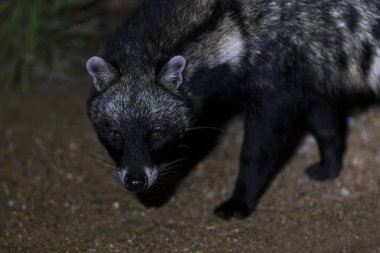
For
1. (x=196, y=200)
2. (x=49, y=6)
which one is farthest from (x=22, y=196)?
(x=49, y=6)

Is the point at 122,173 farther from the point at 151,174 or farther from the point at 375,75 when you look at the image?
the point at 375,75

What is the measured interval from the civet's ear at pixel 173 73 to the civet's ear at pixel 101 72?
0.36 metres

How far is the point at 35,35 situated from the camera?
8836mm

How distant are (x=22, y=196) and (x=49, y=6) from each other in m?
3.17

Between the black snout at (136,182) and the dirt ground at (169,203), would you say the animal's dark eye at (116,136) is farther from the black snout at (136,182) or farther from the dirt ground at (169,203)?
the dirt ground at (169,203)

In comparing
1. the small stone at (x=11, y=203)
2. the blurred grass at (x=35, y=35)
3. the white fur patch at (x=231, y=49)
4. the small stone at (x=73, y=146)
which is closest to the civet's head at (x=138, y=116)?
the white fur patch at (x=231, y=49)

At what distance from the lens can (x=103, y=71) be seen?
5.68 metres

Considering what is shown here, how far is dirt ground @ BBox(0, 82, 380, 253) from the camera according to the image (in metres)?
5.82

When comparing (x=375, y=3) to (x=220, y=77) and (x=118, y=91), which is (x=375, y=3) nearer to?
(x=220, y=77)

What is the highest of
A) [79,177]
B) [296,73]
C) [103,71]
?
[103,71]

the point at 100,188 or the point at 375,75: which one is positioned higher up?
the point at 375,75

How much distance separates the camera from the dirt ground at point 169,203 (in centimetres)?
582

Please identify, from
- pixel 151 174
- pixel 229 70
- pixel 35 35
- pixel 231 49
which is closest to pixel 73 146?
pixel 35 35

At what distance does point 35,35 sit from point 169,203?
331 centimetres
